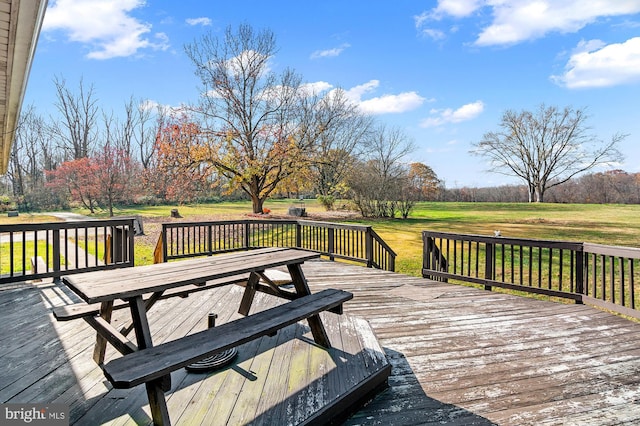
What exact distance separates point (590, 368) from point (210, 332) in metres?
2.64

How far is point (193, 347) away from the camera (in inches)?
59.5

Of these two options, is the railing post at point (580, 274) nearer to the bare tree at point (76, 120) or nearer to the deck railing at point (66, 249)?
the deck railing at point (66, 249)

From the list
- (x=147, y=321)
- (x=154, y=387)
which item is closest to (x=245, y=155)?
(x=147, y=321)

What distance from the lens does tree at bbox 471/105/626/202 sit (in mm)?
19094

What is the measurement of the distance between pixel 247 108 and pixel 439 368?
45.3 feet

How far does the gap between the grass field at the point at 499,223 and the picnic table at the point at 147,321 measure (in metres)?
6.03

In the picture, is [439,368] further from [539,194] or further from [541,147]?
[541,147]

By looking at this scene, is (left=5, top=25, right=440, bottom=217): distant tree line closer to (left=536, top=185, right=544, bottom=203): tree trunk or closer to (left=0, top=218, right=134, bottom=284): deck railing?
(left=536, top=185, right=544, bottom=203): tree trunk

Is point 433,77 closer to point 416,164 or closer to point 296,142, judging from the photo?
point 416,164

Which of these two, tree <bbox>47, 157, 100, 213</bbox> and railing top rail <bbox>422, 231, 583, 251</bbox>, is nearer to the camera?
railing top rail <bbox>422, 231, 583, 251</bbox>

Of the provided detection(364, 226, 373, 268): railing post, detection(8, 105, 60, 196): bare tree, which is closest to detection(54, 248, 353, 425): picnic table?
detection(364, 226, 373, 268): railing post

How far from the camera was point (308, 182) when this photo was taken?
15625mm

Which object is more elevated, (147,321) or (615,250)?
(615,250)

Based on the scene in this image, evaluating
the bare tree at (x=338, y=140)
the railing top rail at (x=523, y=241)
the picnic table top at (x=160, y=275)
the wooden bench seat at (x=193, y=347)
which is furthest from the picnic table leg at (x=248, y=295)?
the bare tree at (x=338, y=140)
